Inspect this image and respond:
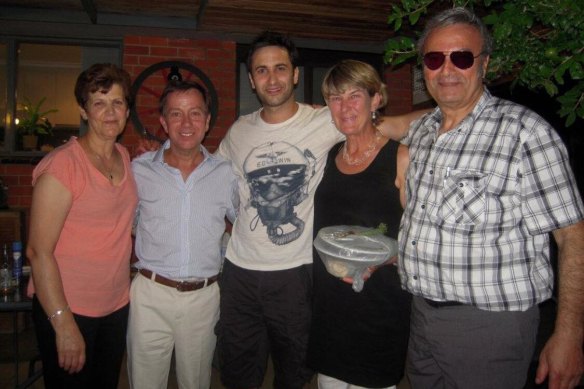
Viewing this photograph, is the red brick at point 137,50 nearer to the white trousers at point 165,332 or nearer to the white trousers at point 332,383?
the white trousers at point 165,332

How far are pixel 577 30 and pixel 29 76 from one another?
1158 centimetres

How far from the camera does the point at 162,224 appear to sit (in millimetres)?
2480

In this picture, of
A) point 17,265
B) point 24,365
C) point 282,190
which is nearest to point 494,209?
point 282,190

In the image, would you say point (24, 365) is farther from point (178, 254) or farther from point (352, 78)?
point (352, 78)

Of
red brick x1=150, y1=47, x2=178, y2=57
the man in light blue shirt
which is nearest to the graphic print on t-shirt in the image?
the man in light blue shirt

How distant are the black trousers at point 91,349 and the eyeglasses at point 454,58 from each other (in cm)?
202

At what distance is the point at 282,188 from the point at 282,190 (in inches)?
0.5

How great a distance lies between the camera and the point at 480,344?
1741 millimetres

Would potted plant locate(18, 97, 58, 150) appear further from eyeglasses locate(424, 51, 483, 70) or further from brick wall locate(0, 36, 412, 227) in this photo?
eyeglasses locate(424, 51, 483, 70)

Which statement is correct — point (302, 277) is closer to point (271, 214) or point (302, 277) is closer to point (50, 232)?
point (271, 214)

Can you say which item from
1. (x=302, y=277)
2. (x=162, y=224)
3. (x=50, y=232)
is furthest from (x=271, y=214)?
(x=50, y=232)

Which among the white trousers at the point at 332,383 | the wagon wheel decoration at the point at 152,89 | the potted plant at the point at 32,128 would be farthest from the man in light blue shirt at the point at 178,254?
the potted plant at the point at 32,128

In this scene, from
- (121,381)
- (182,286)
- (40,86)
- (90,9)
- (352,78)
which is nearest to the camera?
(352,78)

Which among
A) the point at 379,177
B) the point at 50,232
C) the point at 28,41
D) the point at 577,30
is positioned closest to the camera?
the point at 577,30
